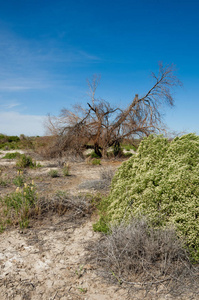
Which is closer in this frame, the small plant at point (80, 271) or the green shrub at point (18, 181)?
the small plant at point (80, 271)

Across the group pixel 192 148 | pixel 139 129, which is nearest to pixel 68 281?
pixel 192 148

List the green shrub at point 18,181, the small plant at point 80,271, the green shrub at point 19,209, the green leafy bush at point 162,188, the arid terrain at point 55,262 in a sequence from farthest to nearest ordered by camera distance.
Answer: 1. the green shrub at point 18,181
2. the green shrub at point 19,209
3. the green leafy bush at point 162,188
4. the small plant at point 80,271
5. the arid terrain at point 55,262

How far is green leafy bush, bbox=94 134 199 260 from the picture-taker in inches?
124

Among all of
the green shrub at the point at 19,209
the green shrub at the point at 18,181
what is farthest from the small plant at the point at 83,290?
the green shrub at the point at 18,181

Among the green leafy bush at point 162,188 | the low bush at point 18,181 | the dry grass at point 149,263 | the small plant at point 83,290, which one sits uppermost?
the green leafy bush at point 162,188

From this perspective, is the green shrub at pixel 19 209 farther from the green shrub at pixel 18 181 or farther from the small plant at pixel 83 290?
the small plant at pixel 83 290

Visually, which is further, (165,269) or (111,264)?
(111,264)

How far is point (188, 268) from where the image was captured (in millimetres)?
2818

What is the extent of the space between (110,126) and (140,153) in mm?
10122

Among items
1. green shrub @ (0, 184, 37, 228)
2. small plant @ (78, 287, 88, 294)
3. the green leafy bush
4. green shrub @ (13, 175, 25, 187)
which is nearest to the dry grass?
the green leafy bush

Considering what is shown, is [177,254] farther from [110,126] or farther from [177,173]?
[110,126]

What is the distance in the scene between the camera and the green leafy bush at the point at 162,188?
3.15 metres

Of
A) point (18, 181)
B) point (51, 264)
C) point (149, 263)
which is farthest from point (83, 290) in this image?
point (18, 181)

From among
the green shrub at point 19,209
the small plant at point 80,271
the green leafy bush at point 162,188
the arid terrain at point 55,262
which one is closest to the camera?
the arid terrain at point 55,262
